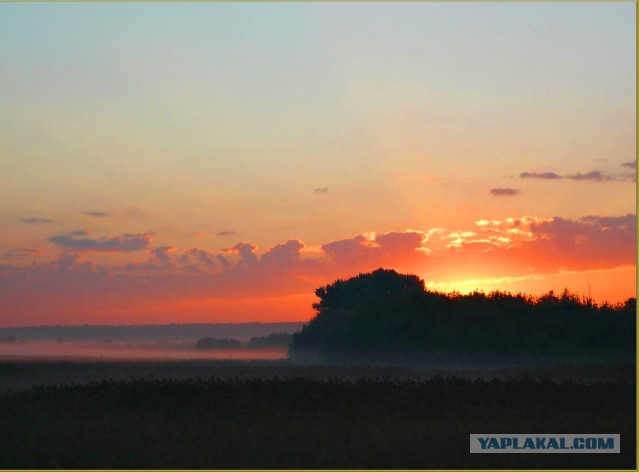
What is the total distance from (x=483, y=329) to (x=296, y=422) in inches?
1438

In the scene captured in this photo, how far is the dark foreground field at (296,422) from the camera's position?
2098 centimetres

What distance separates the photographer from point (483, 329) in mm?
60281

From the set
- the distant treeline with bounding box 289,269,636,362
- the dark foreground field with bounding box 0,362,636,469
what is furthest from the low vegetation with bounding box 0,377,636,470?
the distant treeline with bounding box 289,269,636,362

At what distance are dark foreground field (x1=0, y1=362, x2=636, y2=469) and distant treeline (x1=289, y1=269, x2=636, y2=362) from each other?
25.2 meters

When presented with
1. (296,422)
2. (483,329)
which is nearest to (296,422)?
(296,422)

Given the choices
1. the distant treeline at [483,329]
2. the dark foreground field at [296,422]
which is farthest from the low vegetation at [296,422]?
the distant treeline at [483,329]

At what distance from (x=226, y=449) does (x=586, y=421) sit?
1152 centimetres

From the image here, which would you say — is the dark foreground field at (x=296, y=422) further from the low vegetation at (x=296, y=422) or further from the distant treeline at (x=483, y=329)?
the distant treeline at (x=483, y=329)

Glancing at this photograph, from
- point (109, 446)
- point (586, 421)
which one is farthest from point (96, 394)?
point (586, 421)

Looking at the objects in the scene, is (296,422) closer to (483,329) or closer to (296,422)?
(296,422)

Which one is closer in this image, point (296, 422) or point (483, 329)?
point (296, 422)

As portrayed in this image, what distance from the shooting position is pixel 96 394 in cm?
3144

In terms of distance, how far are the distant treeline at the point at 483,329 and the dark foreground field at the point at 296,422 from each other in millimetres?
25160

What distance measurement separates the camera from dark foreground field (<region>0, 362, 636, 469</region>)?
68.8ft
